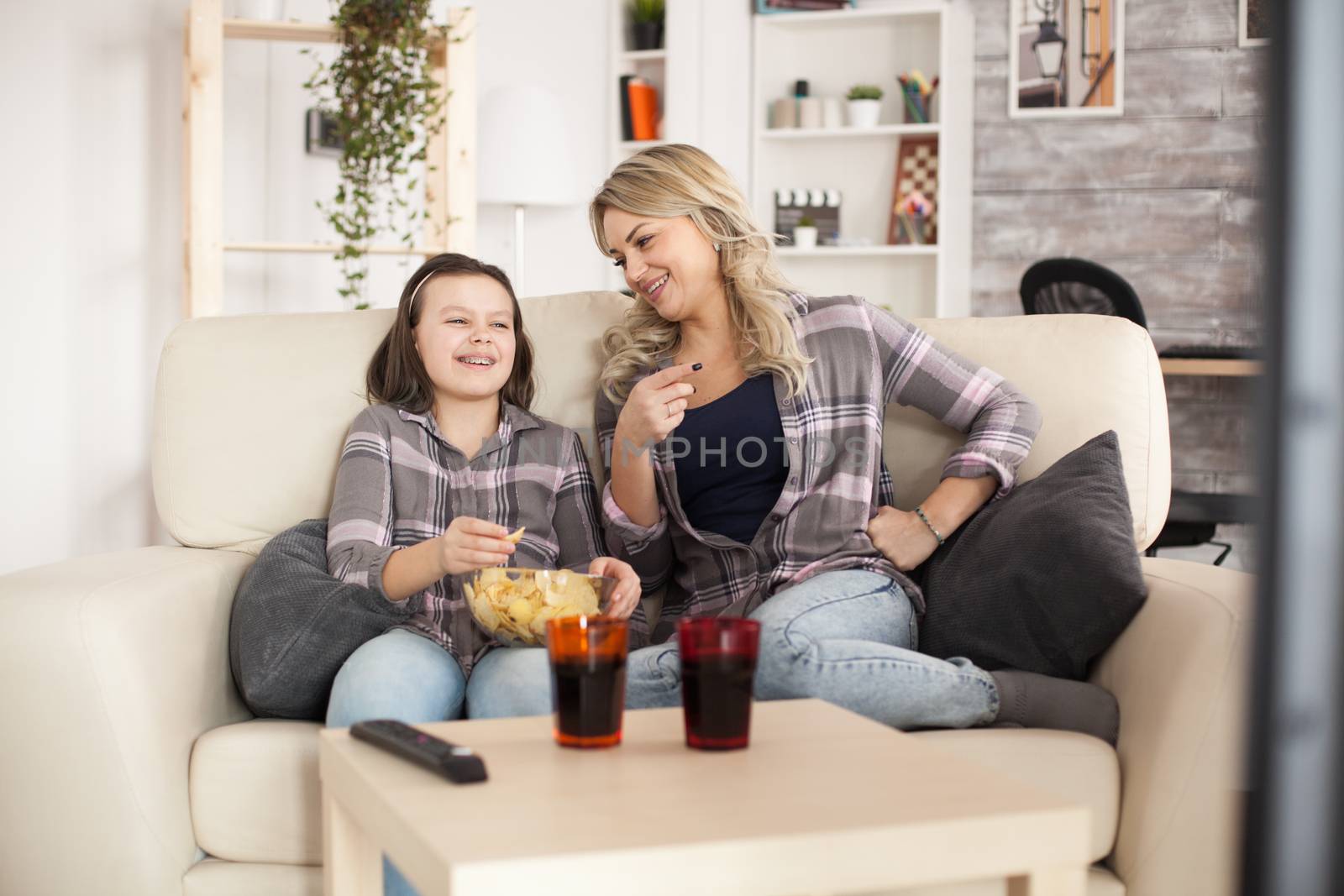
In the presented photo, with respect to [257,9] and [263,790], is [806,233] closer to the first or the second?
[257,9]

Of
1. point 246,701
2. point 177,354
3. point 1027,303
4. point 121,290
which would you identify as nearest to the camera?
point 246,701

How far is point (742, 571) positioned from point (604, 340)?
43 centimetres

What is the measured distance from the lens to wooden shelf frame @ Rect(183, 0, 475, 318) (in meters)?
3.02

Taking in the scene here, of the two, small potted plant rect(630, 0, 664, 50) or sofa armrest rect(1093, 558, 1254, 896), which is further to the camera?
small potted plant rect(630, 0, 664, 50)

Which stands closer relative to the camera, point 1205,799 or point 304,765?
point 1205,799

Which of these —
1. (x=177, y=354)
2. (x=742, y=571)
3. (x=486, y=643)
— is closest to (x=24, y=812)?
(x=486, y=643)

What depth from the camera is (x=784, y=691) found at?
132 cm

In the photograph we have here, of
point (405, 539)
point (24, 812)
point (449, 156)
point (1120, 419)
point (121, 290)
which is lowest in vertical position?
point (24, 812)

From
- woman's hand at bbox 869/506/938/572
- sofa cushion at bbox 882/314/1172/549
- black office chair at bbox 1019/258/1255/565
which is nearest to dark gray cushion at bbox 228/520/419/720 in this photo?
woman's hand at bbox 869/506/938/572

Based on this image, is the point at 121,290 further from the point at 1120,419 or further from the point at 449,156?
the point at 1120,419

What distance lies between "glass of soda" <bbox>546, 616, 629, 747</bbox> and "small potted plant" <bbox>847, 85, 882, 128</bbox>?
13.4 ft

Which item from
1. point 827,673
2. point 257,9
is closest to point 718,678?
point 827,673

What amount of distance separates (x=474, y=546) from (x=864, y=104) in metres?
3.78

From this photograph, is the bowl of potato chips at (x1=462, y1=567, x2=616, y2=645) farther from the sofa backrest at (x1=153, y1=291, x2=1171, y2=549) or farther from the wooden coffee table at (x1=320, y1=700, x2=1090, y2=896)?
the sofa backrest at (x1=153, y1=291, x2=1171, y2=549)
